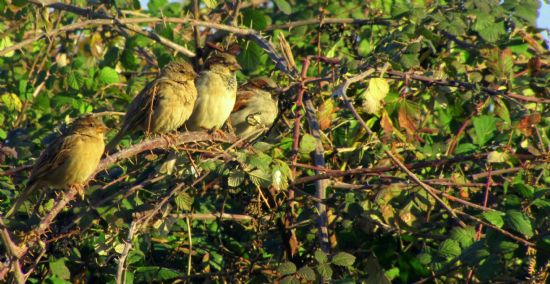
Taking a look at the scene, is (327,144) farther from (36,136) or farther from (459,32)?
(36,136)

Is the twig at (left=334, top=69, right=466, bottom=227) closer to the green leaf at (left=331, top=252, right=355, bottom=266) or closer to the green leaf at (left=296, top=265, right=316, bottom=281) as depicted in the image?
the green leaf at (left=331, top=252, right=355, bottom=266)

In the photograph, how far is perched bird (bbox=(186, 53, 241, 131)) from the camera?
576 centimetres

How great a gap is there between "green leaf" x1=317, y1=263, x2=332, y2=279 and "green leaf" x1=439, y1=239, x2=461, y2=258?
22.2 inches

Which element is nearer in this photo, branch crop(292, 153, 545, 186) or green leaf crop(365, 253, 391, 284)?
green leaf crop(365, 253, 391, 284)

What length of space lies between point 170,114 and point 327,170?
46.4 inches

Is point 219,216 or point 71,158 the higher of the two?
point 71,158

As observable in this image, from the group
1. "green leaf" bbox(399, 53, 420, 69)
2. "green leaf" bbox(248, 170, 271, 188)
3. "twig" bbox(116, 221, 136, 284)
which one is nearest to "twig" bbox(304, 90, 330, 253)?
"green leaf" bbox(399, 53, 420, 69)

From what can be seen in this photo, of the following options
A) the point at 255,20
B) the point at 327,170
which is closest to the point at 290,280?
the point at 327,170

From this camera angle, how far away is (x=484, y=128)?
16.7 ft

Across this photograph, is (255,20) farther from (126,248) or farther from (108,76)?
(126,248)

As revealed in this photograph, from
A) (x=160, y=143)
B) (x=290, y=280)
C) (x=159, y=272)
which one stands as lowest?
(x=159, y=272)

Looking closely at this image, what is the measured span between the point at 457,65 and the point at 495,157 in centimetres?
124

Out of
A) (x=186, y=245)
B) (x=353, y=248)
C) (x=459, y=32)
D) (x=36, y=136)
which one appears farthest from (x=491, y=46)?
(x=36, y=136)

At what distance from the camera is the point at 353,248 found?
4.81 metres
